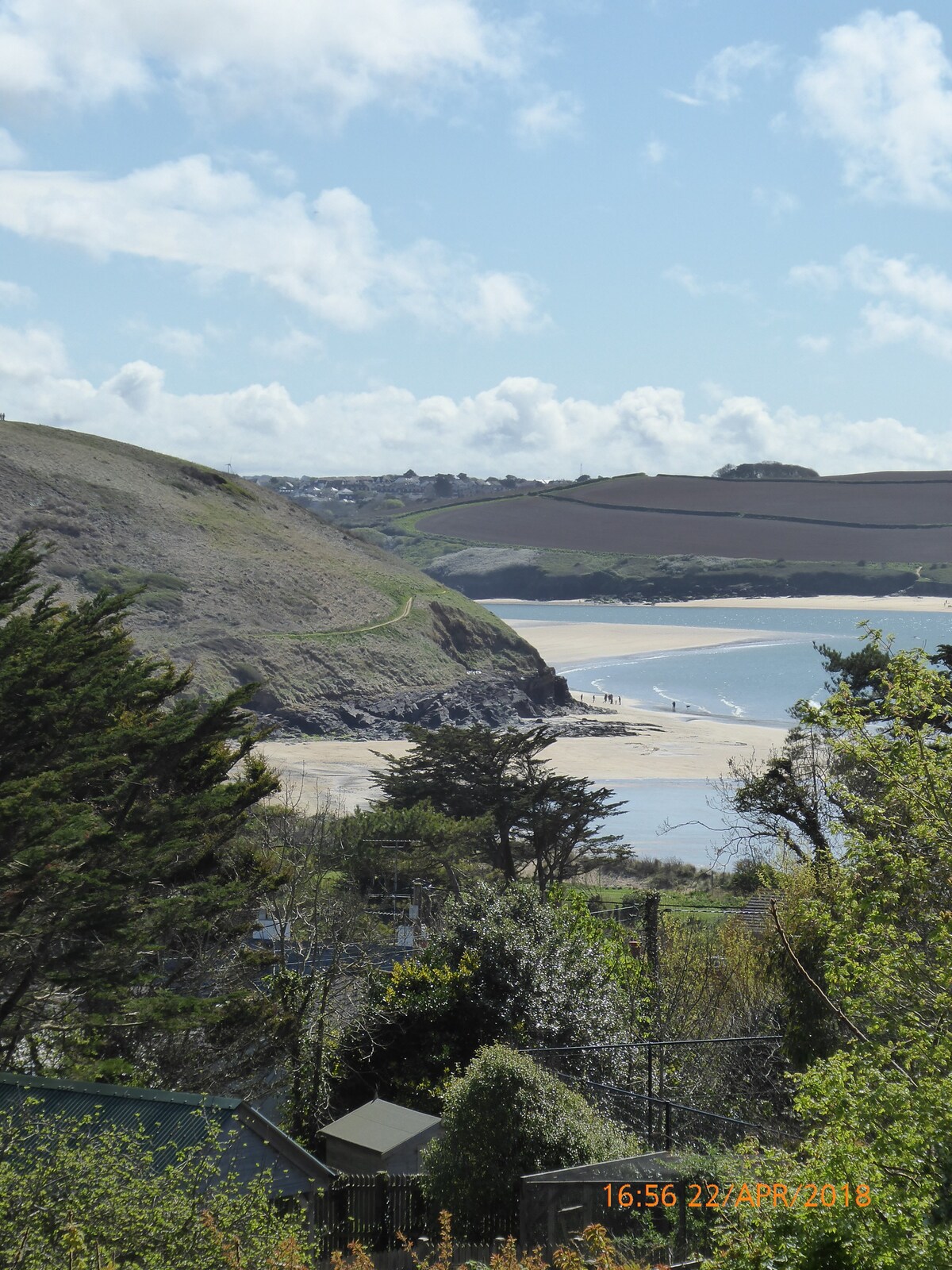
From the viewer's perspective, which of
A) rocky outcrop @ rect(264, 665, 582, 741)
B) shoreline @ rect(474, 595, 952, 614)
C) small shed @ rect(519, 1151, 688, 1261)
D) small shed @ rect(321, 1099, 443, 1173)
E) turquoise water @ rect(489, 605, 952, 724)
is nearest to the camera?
small shed @ rect(519, 1151, 688, 1261)

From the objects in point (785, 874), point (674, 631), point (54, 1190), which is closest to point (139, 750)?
point (785, 874)

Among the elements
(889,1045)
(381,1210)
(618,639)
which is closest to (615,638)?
(618,639)

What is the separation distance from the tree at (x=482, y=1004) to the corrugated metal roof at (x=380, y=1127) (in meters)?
1.78

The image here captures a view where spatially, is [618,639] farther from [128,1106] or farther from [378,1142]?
[128,1106]

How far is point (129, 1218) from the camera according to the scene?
7496 mm

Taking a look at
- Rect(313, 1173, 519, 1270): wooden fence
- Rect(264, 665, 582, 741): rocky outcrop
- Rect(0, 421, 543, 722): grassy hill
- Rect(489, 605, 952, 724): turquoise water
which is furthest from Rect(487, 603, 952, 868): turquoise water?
Rect(0, 421, 543, 722): grassy hill

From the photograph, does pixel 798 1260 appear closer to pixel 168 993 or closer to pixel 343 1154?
pixel 343 1154

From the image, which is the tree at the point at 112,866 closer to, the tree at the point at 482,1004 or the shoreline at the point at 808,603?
the tree at the point at 482,1004

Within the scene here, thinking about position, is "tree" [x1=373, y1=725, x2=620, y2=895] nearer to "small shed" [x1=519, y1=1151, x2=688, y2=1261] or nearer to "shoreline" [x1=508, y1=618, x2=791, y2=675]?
"small shed" [x1=519, y1=1151, x2=688, y2=1261]

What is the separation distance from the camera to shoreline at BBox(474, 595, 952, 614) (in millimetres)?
167375

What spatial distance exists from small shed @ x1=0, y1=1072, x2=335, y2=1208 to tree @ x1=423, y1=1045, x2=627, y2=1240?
52.0 inches

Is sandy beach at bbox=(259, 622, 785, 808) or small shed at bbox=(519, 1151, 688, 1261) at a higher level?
small shed at bbox=(519, 1151, 688, 1261)

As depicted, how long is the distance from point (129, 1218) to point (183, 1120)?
10.2 feet
